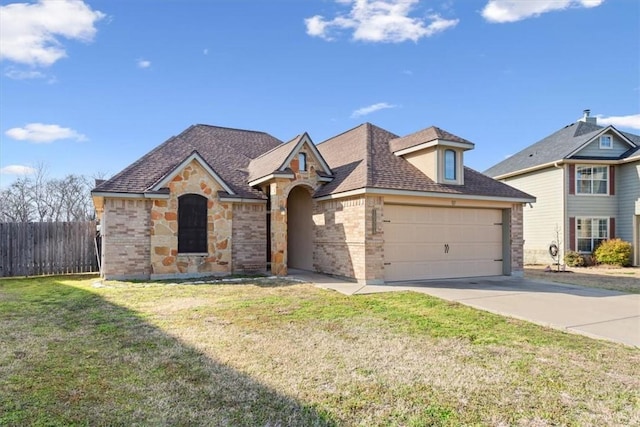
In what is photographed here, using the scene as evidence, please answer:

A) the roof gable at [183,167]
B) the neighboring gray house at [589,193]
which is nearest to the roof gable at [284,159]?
the roof gable at [183,167]

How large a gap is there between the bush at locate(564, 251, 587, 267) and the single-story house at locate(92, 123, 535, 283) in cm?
757

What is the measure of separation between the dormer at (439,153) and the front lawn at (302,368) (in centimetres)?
625

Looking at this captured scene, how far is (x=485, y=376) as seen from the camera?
179 inches

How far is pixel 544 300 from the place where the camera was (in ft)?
30.6

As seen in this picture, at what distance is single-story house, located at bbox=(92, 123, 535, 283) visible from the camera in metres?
12.3

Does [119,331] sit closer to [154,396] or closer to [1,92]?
[154,396]

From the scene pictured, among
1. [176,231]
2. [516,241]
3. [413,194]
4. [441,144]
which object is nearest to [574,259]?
[516,241]

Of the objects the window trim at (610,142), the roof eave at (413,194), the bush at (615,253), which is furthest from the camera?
the window trim at (610,142)

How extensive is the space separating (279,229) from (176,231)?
3.48 metres

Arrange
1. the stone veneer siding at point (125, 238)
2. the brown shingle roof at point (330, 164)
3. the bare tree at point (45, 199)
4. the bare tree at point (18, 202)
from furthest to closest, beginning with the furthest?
the bare tree at point (45, 199) → the bare tree at point (18, 202) → the brown shingle roof at point (330, 164) → the stone veneer siding at point (125, 238)

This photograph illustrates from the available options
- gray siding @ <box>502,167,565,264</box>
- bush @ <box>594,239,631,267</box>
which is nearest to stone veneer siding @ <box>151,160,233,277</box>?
gray siding @ <box>502,167,565,264</box>

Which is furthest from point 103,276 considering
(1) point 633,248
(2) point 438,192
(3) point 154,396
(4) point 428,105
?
(1) point 633,248

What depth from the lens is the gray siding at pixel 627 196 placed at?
19953mm

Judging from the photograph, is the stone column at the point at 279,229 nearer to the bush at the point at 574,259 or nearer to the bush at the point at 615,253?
the bush at the point at 574,259
